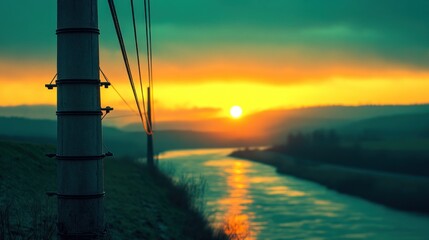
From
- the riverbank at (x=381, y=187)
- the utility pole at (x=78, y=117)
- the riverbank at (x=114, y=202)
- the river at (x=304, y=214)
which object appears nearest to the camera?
the utility pole at (x=78, y=117)

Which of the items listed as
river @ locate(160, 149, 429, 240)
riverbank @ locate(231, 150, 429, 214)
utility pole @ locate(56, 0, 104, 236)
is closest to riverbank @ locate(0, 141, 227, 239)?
utility pole @ locate(56, 0, 104, 236)

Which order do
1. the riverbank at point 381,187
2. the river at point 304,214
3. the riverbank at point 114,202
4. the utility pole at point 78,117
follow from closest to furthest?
1. the utility pole at point 78,117
2. the riverbank at point 114,202
3. the river at point 304,214
4. the riverbank at point 381,187

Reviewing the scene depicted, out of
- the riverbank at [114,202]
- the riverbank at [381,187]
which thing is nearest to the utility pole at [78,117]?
the riverbank at [114,202]

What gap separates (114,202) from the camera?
16453mm

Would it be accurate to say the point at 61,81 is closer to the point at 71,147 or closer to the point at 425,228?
the point at 71,147

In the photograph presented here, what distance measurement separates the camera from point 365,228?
39156 mm

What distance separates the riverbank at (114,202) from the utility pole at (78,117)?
1343 millimetres

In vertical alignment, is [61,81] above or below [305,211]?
above

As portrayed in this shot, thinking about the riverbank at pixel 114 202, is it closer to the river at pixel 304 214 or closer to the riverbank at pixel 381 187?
the river at pixel 304 214

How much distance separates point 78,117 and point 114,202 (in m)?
10.6

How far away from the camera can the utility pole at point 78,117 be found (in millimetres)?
6281

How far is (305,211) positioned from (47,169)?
30111 millimetres

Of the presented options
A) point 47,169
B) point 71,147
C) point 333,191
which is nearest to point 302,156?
point 333,191

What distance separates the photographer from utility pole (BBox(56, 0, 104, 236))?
6281 millimetres
